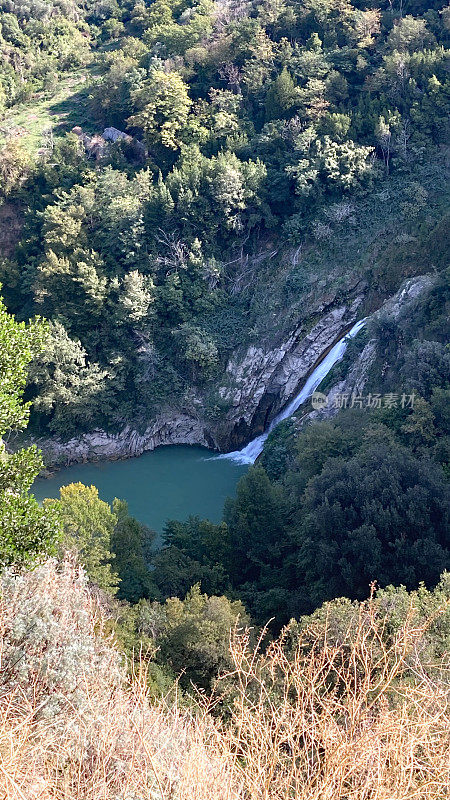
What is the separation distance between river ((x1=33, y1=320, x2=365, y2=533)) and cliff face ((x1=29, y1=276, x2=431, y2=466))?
A: 1.39 feet

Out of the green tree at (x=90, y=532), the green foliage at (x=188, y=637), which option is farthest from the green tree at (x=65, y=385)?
the green foliage at (x=188, y=637)

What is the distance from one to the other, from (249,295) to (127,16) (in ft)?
94.7

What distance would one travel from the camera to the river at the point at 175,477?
22891 mm

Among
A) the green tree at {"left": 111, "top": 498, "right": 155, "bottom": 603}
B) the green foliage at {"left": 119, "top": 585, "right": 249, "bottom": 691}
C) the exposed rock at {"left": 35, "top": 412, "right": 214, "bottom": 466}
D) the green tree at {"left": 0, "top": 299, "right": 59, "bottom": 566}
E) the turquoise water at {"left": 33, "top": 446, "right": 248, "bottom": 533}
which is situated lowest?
the turquoise water at {"left": 33, "top": 446, "right": 248, "bottom": 533}

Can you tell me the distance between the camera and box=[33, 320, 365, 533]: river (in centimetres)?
2289

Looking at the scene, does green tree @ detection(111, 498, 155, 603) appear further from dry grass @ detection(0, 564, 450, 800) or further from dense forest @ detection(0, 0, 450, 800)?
dry grass @ detection(0, 564, 450, 800)

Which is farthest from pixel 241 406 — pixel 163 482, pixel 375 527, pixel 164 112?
pixel 164 112

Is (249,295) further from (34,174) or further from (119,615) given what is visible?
(119,615)

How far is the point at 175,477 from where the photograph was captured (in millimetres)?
25203

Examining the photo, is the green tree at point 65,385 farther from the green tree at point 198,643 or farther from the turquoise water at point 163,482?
the green tree at point 198,643

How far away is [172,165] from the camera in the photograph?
30875 millimetres

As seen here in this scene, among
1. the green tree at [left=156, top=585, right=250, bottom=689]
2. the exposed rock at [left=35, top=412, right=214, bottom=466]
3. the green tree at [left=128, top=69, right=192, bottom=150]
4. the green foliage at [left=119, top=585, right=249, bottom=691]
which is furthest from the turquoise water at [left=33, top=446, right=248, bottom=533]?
the green tree at [left=128, top=69, right=192, bottom=150]

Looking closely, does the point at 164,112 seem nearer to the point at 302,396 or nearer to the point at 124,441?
the point at 124,441

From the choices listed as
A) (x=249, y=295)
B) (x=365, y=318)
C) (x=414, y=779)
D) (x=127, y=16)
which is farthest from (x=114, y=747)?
(x=127, y=16)
